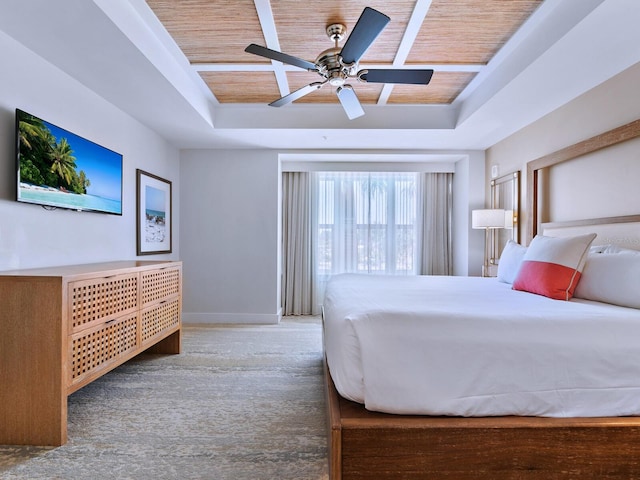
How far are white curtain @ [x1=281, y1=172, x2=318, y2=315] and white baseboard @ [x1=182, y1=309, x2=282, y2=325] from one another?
63 centimetres

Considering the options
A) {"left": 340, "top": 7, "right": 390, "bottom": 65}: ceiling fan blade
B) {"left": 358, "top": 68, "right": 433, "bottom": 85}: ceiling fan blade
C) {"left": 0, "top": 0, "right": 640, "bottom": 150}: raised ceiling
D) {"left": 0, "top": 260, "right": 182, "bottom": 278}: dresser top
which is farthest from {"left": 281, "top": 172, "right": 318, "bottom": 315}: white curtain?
{"left": 340, "top": 7, "right": 390, "bottom": 65}: ceiling fan blade

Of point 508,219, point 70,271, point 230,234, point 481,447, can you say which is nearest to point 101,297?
point 70,271

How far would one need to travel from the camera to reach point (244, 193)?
4.75 m

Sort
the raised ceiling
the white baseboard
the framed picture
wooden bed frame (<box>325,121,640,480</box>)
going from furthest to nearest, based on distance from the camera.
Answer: the white baseboard < the framed picture < the raised ceiling < wooden bed frame (<box>325,121,640,480</box>)

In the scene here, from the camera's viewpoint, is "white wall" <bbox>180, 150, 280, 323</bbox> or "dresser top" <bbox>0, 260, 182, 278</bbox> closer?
"dresser top" <bbox>0, 260, 182, 278</bbox>

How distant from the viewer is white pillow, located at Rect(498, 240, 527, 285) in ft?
9.66

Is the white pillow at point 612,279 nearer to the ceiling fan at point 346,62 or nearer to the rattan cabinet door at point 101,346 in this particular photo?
the ceiling fan at point 346,62

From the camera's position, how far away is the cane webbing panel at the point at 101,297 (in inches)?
80.4

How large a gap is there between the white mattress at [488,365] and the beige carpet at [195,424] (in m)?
0.65

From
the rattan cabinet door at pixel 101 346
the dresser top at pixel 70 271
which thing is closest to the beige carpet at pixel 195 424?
the rattan cabinet door at pixel 101 346

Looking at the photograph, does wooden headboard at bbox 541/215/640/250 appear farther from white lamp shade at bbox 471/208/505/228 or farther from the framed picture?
the framed picture

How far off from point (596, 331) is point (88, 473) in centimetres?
227

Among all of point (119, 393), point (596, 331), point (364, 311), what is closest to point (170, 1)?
point (364, 311)

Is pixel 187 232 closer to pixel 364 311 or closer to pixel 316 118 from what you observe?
pixel 316 118
